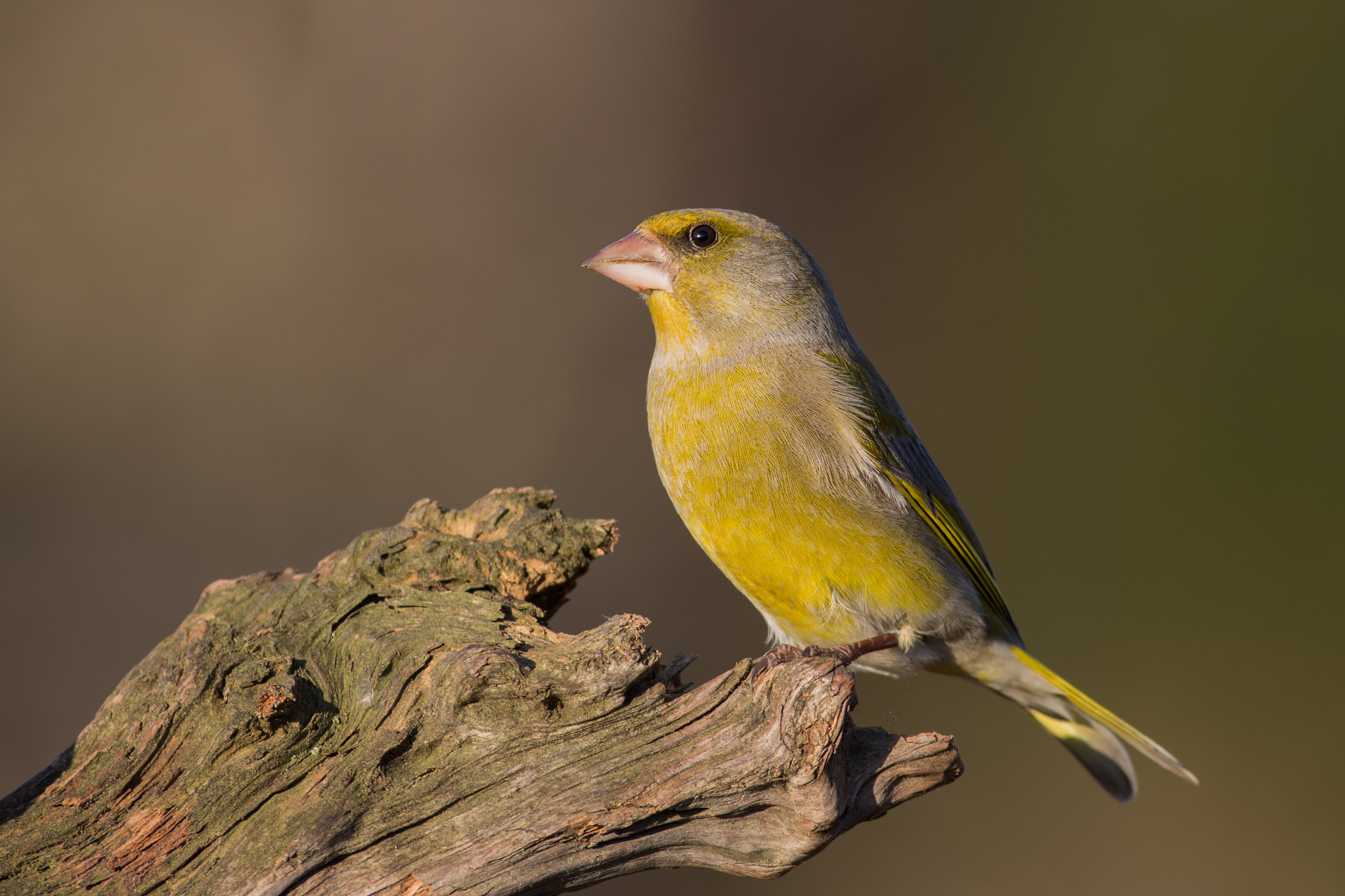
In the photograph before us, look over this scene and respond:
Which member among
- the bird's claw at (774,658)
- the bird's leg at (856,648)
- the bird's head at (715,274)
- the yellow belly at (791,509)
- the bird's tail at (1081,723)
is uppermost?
the bird's head at (715,274)

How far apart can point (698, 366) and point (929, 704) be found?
383 cm

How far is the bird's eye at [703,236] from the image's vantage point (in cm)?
389

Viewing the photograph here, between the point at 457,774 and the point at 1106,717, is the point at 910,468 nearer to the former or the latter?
the point at 1106,717

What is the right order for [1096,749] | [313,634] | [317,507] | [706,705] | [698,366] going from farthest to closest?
[317,507] → [1096,749] → [698,366] → [313,634] → [706,705]

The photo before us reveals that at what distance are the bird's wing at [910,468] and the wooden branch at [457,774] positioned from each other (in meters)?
1.07

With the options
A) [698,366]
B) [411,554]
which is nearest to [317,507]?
[411,554]

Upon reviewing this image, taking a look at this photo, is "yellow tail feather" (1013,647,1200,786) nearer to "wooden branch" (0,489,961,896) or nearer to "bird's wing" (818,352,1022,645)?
"bird's wing" (818,352,1022,645)

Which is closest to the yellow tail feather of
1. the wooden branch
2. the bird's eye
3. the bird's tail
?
the bird's tail

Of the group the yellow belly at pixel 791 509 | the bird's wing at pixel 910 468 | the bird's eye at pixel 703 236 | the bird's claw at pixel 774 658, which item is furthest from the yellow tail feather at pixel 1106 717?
the bird's eye at pixel 703 236

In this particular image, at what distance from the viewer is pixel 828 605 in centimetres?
335

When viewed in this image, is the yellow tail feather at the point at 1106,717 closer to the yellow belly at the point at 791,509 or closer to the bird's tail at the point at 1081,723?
the bird's tail at the point at 1081,723

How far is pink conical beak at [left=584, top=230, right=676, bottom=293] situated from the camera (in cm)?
388

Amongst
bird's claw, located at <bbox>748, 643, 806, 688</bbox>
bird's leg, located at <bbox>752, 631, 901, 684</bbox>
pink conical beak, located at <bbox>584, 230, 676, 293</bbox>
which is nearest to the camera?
bird's claw, located at <bbox>748, 643, 806, 688</bbox>

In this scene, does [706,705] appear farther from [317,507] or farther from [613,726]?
[317,507]
